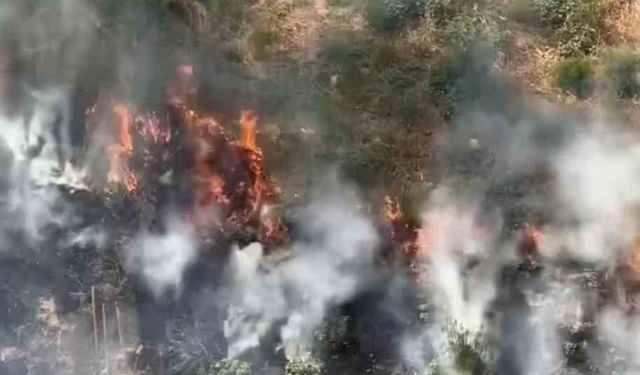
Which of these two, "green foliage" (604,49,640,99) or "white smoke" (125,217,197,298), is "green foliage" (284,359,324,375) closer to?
"white smoke" (125,217,197,298)

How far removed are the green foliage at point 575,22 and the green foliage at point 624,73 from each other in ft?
0.54

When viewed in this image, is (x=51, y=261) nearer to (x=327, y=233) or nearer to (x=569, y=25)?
(x=327, y=233)

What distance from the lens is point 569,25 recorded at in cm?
520

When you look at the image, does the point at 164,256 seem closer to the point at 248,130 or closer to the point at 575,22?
the point at 248,130

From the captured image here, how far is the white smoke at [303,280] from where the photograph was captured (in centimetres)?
466

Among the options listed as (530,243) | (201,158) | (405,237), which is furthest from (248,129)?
(530,243)

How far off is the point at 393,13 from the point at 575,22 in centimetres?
113

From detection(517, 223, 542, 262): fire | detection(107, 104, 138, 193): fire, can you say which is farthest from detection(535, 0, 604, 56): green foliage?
detection(107, 104, 138, 193): fire

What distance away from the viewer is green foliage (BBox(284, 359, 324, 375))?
4621 millimetres

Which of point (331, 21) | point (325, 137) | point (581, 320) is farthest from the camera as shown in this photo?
point (331, 21)

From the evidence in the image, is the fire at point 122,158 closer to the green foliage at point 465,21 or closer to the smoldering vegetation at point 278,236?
the smoldering vegetation at point 278,236

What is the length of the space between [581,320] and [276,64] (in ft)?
7.66

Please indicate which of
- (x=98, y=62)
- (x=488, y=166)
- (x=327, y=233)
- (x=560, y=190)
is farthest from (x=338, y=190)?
(x=98, y=62)

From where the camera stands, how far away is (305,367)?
4621mm
